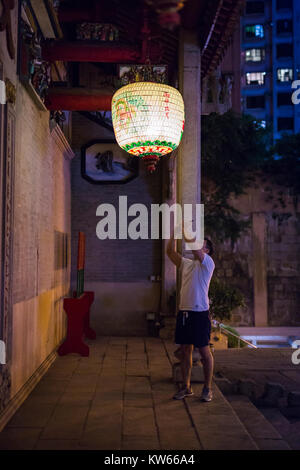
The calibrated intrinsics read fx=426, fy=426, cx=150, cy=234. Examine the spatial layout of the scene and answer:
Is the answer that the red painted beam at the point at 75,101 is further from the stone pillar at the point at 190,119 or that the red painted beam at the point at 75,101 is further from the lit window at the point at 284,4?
the lit window at the point at 284,4

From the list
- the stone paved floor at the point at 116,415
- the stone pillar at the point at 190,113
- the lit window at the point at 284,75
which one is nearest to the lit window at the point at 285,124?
the lit window at the point at 284,75

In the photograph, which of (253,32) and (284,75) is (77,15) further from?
(253,32)

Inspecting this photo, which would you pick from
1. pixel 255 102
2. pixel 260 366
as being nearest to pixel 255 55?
pixel 255 102

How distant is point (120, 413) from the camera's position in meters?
4.50

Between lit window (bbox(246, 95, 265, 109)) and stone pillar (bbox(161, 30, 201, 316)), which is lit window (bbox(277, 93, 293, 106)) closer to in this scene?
lit window (bbox(246, 95, 265, 109))

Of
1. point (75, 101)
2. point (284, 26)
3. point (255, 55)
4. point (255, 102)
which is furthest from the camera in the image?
point (255, 102)

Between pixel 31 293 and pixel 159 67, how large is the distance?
→ 11.5 ft

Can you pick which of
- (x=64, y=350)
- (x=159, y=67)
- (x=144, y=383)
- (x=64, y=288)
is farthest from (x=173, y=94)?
(x=64, y=288)

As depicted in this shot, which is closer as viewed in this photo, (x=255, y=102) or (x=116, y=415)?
(x=116, y=415)

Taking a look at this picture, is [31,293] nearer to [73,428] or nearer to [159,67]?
[73,428]

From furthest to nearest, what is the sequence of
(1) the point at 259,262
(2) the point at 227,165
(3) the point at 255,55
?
(3) the point at 255,55 < (1) the point at 259,262 < (2) the point at 227,165

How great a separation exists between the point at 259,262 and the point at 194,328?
10591 millimetres
